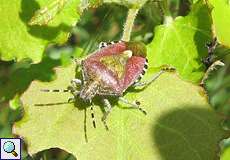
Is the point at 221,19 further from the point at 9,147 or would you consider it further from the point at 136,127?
the point at 9,147

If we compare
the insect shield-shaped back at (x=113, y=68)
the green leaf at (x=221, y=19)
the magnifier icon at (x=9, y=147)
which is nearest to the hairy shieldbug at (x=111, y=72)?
the insect shield-shaped back at (x=113, y=68)

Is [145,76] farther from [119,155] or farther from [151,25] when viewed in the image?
[151,25]

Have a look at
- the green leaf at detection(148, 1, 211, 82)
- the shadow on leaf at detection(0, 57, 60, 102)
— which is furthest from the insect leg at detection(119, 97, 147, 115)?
the shadow on leaf at detection(0, 57, 60, 102)

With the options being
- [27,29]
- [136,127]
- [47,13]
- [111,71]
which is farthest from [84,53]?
[47,13]

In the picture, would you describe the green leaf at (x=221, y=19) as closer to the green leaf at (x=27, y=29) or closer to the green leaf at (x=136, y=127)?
the green leaf at (x=136, y=127)

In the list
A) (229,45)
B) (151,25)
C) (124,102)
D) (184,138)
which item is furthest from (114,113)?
(151,25)

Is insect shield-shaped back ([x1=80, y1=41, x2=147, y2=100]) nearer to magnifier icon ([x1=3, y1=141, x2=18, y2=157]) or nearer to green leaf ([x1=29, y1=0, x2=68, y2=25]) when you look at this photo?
green leaf ([x1=29, y1=0, x2=68, y2=25])
